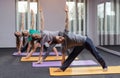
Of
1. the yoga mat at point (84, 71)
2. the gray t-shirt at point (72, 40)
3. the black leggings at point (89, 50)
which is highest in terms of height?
the gray t-shirt at point (72, 40)

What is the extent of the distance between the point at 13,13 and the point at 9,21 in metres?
0.39

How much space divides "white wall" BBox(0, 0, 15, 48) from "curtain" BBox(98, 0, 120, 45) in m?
3.70

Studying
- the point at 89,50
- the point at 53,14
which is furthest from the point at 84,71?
the point at 53,14

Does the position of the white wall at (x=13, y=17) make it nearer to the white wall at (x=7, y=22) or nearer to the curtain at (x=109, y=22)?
the white wall at (x=7, y=22)

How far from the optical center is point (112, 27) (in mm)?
8438

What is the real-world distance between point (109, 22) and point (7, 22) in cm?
436

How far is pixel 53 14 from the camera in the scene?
10.5m

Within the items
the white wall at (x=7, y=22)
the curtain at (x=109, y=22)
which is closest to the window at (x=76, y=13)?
the curtain at (x=109, y=22)

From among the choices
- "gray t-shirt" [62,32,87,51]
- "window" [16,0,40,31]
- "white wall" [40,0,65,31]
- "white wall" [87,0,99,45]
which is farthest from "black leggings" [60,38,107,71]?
"window" [16,0,40,31]

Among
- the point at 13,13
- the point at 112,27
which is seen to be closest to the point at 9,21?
the point at 13,13

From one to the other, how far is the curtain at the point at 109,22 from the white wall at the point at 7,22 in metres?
3.70

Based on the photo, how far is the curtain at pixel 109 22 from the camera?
318 inches

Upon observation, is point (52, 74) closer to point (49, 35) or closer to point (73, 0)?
point (49, 35)

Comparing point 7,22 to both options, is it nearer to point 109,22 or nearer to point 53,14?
point 53,14
